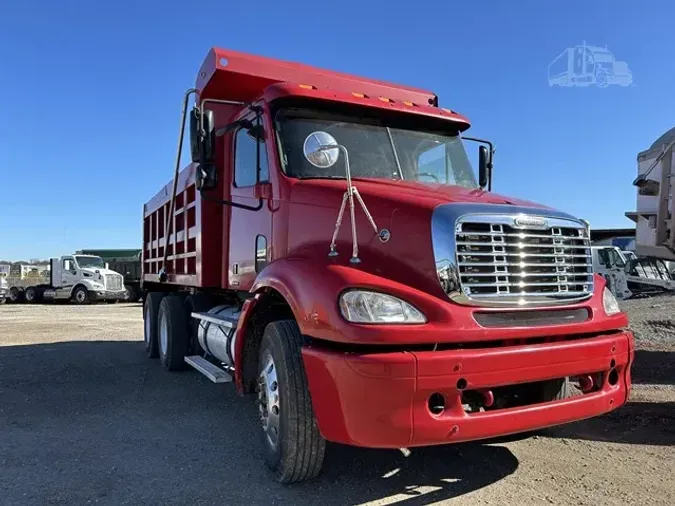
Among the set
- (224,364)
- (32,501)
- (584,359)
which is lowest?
(32,501)

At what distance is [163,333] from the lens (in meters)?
8.33

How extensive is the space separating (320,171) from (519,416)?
2226 millimetres

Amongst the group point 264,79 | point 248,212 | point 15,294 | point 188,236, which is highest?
point 264,79

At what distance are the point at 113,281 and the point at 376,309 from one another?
27150 millimetres

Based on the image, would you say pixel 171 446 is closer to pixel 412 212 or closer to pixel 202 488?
pixel 202 488

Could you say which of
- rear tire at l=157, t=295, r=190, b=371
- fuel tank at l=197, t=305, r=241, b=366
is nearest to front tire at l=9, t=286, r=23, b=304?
rear tire at l=157, t=295, r=190, b=371

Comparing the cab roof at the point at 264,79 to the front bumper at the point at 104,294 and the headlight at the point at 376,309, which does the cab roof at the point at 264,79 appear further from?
the front bumper at the point at 104,294

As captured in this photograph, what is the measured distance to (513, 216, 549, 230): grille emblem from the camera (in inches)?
139

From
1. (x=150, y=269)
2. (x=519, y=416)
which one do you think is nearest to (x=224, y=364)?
(x=519, y=416)

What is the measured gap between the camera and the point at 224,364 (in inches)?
237

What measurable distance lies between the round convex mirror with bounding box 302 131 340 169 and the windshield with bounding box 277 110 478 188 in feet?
0.40

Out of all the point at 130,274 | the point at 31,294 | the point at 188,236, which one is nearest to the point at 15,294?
the point at 31,294

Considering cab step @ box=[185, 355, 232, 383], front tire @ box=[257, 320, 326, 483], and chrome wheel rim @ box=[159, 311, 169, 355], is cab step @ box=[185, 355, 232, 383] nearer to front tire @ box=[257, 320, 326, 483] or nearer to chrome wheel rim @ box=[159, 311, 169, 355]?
chrome wheel rim @ box=[159, 311, 169, 355]

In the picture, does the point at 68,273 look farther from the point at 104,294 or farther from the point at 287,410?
the point at 287,410
